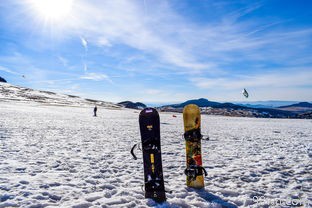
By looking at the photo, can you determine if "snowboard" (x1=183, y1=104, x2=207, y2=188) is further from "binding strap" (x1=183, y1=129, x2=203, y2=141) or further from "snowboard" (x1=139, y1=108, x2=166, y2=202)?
"snowboard" (x1=139, y1=108, x2=166, y2=202)

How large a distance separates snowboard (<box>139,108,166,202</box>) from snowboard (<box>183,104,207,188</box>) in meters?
0.95

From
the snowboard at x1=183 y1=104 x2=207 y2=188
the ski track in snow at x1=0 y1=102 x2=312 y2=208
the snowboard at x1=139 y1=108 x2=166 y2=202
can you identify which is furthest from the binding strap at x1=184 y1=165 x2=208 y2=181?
the snowboard at x1=139 y1=108 x2=166 y2=202

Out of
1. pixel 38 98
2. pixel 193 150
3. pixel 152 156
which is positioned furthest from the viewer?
pixel 38 98

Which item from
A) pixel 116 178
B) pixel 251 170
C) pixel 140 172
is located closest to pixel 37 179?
pixel 116 178

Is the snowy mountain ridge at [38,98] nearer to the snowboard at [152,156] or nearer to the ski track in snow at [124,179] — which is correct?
the ski track in snow at [124,179]

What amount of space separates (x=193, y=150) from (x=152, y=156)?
1.21m

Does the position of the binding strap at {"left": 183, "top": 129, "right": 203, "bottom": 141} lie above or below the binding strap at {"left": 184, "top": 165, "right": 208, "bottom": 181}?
above

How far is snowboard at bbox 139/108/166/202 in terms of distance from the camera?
5250 mm

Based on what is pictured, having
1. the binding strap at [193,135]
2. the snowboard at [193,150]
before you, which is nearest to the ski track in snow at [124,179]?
the snowboard at [193,150]

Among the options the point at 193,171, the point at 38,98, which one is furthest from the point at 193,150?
the point at 38,98

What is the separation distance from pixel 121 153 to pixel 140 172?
9.88 feet

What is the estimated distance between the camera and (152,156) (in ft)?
18.0

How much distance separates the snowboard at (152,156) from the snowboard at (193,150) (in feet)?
3.10

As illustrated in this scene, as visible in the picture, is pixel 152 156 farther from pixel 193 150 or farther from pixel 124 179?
pixel 124 179
